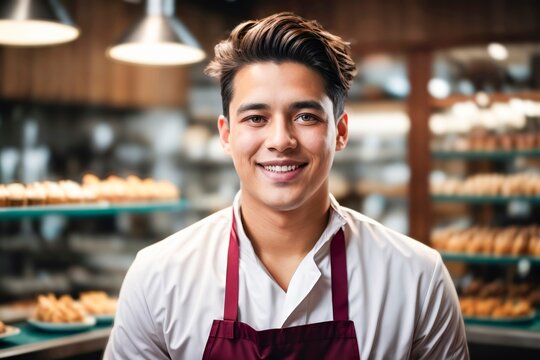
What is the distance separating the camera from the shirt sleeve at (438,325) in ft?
6.00

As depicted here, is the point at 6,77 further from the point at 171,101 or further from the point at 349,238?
the point at 349,238

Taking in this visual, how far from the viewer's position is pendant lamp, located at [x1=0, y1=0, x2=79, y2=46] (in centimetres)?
264

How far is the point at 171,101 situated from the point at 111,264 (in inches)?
59.1

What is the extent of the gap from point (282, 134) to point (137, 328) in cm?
67

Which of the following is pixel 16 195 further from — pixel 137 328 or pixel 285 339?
pixel 285 339

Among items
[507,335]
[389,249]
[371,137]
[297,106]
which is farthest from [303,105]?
[371,137]

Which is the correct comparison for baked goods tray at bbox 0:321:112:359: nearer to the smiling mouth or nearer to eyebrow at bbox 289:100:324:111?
the smiling mouth

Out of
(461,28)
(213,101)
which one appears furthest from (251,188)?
(213,101)

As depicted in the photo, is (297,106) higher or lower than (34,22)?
lower

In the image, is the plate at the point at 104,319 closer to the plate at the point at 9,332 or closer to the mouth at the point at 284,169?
the plate at the point at 9,332

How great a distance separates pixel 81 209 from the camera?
3.39 m

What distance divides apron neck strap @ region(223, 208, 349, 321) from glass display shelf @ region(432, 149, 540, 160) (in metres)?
3.08

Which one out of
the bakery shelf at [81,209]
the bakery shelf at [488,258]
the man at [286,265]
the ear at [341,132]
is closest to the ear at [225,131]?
the man at [286,265]

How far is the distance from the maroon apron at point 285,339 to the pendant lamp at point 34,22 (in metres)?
1.50
